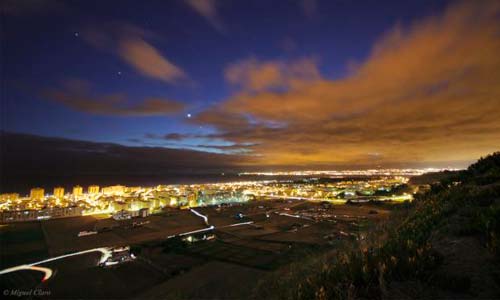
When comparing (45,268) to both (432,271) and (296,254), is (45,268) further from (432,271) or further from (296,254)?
(432,271)

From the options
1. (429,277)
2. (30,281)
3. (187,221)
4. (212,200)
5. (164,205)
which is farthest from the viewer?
(212,200)

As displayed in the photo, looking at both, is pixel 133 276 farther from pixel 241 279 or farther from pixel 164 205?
pixel 164 205

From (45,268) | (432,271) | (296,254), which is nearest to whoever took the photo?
(432,271)

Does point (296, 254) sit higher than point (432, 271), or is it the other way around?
point (432, 271)

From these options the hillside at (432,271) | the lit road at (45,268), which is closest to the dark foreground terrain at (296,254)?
the hillside at (432,271)

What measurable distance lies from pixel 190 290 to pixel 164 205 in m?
49.6

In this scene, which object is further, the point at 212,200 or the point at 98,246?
the point at 212,200

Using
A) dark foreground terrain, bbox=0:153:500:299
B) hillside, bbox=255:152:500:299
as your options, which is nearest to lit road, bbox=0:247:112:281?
dark foreground terrain, bbox=0:153:500:299

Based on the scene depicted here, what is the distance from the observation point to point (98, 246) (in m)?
27.6

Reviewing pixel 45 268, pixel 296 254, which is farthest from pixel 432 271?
pixel 45 268

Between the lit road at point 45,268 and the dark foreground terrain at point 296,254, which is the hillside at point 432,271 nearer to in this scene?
the dark foreground terrain at point 296,254

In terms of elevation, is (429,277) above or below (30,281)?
above

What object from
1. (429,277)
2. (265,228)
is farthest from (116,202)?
(429,277)

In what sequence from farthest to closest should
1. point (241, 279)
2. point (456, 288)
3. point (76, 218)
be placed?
point (76, 218)
point (241, 279)
point (456, 288)
